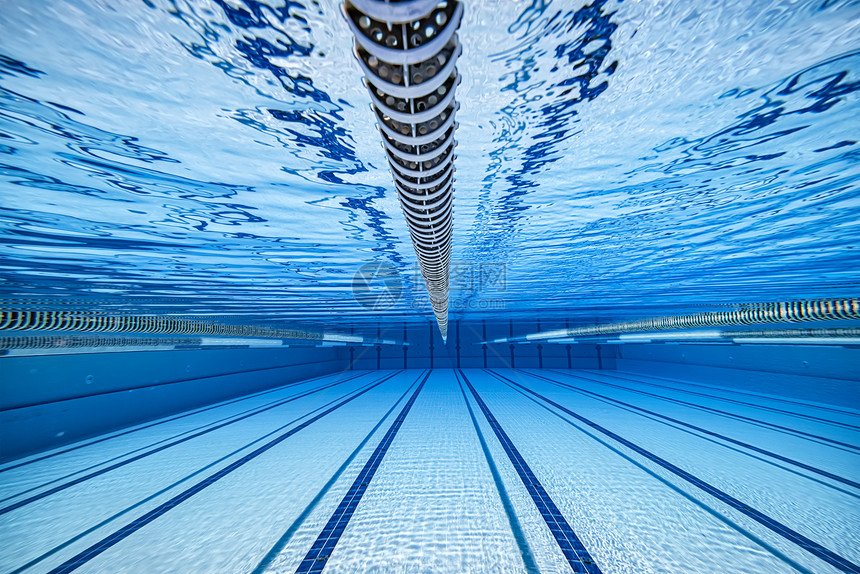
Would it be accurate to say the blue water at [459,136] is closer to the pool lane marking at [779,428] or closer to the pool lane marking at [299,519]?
the pool lane marking at [299,519]

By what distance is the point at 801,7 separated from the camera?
1.37 meters

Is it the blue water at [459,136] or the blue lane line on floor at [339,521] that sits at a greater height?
the blue water at [459,136]

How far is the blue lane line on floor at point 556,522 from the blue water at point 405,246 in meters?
0.03

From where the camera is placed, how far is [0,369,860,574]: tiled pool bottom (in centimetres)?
254

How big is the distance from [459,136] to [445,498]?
3466 mm

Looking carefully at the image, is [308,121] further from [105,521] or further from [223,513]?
[105,521]

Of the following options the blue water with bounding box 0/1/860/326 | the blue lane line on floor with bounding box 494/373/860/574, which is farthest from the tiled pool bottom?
the blue water with bounding box 0/1/860/326

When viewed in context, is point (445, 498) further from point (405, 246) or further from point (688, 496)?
point (405, 246)

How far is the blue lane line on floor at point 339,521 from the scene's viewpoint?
8.18 feet

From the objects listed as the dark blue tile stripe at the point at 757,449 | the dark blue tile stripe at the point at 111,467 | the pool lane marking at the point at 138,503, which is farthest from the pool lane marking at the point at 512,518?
the dark blue tile stripe at the point at 111,467

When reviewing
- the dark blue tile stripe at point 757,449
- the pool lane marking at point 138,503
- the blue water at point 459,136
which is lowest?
the dark blue tile stripe at point 757,449

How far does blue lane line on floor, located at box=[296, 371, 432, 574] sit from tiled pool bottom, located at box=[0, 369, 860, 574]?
2 centimetres

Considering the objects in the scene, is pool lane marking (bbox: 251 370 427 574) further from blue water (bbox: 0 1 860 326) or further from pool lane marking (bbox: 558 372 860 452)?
pool lane marking (bbox: 558 372 860 452)

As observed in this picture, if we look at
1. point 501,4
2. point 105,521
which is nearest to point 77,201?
point 105,521
